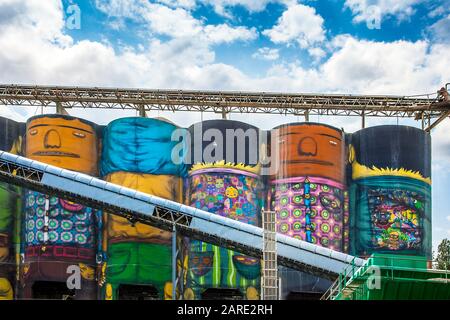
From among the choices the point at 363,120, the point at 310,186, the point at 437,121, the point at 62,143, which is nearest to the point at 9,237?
the point at 62,143

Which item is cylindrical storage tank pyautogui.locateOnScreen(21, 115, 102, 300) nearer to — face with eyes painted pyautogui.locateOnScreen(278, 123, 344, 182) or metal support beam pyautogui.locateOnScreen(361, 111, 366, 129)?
face with eyes painted pyautogui.locateOnScreen(278, 123, 344, 182)

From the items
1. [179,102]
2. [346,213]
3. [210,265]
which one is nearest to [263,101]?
[179,102]

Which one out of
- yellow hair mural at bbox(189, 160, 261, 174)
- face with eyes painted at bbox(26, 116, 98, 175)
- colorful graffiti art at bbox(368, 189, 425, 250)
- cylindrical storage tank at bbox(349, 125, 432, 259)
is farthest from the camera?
cylindrical storage tank at bbox(349, 125, 432, 259)

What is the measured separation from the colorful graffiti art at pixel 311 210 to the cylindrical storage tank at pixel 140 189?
8.56 meters

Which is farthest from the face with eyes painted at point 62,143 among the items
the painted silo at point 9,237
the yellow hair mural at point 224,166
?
the yellow hair mural at point 224,166

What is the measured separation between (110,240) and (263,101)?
59.8 feet

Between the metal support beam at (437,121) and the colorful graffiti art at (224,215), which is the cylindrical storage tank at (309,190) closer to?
the colorful graffiti art at (224,215)

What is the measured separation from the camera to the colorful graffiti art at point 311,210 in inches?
2069

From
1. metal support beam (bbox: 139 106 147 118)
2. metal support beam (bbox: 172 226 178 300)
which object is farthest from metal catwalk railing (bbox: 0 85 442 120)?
metal support beam (bbox: 172 226 178 300)

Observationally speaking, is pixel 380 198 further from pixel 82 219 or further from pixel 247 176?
pixel 82 219

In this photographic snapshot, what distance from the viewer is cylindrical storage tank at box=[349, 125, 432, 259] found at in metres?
54.2

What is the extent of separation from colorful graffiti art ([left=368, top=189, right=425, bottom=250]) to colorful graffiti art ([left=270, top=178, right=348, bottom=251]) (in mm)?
3046

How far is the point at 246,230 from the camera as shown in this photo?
142 ft

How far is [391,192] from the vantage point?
54.9m
